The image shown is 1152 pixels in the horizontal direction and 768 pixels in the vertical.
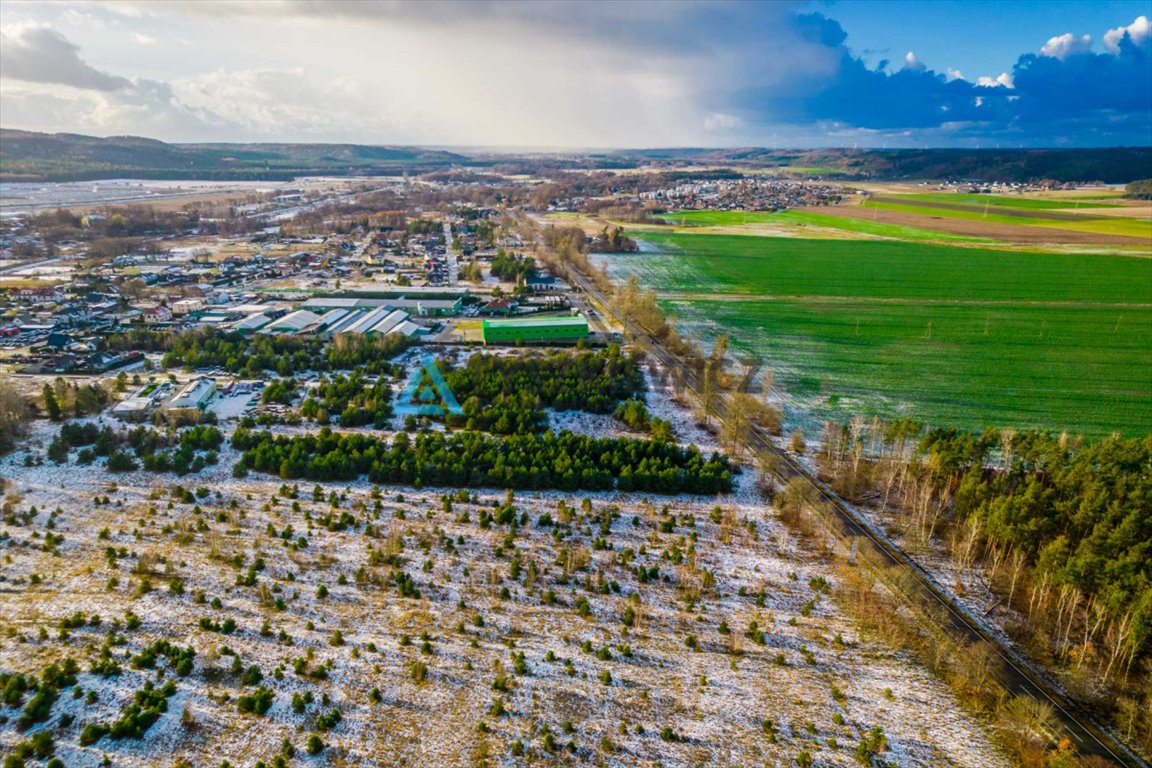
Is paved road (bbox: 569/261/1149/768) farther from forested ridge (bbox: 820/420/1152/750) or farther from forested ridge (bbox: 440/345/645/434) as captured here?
forested ridge (bbox: 440/345/645/434)

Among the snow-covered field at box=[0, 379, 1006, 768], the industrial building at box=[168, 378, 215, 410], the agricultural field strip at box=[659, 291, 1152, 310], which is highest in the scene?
the agricultural field strip at box=[659, 291, 1152, 310]

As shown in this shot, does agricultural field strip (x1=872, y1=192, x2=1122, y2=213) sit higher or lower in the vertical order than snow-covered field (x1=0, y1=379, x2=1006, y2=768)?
higher

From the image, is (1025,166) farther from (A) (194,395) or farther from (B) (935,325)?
(A) (194,395)

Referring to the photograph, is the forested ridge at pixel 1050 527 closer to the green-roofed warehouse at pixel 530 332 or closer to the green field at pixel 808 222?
the green-roofed warehouse at pixel 530 332

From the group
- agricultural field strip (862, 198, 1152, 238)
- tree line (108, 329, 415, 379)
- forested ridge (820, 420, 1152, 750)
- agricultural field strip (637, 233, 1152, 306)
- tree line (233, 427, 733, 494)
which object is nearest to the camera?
forested ridge (820, 420, 1152, 750)

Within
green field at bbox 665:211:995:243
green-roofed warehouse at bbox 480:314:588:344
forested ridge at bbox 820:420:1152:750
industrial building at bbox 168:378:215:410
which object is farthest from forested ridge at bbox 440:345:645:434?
green field at bbox 665:211:995:243

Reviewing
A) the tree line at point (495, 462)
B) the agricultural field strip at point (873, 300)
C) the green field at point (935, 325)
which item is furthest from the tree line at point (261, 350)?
the agricultural field strip at point (873, 300)

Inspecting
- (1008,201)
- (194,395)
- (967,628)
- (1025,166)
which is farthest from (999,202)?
(194,395)
